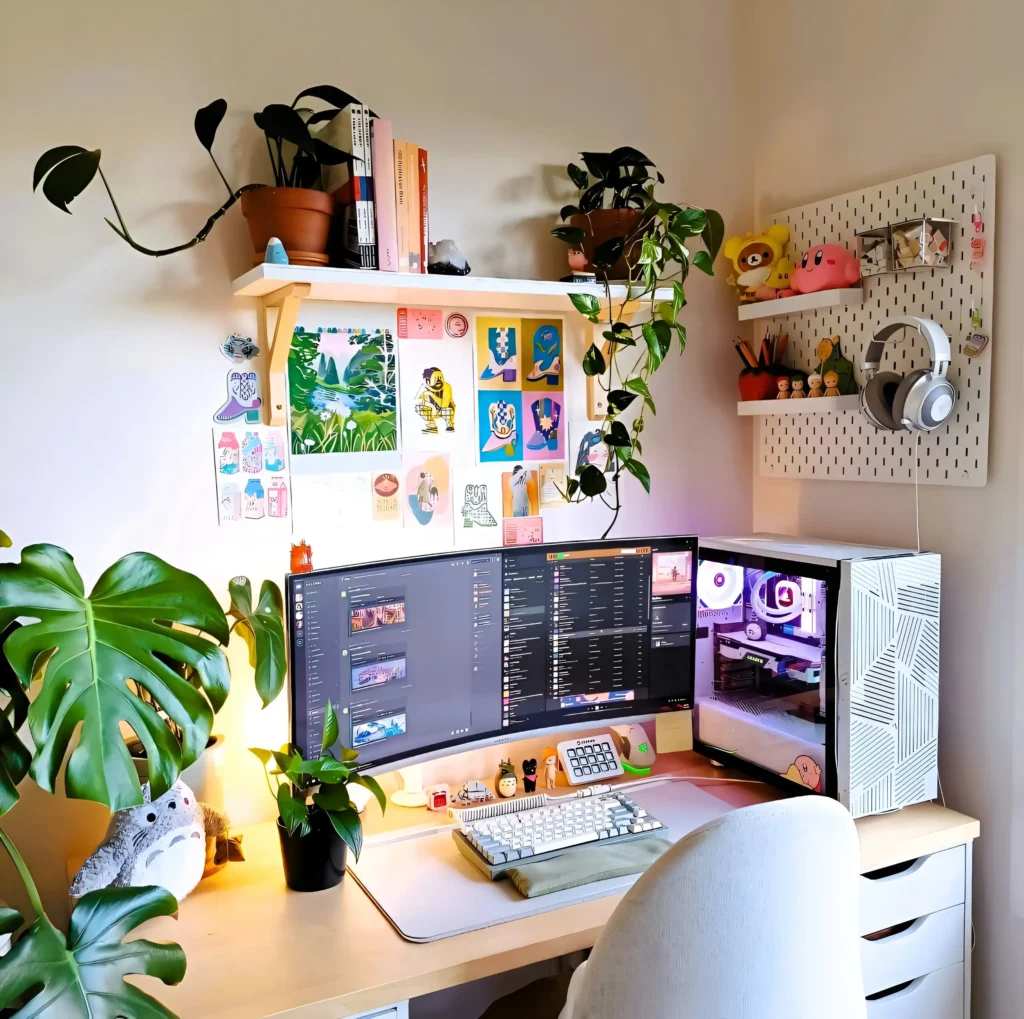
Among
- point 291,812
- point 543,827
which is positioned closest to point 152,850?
point 291,812

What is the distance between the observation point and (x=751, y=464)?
7.20 ft

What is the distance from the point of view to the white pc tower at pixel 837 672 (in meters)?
1.59

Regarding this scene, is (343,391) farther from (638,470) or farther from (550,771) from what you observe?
(550,771)

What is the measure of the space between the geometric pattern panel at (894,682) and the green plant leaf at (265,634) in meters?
0.96

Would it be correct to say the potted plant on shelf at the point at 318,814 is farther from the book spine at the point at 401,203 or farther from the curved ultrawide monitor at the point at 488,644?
the book spine at the point at 401,203

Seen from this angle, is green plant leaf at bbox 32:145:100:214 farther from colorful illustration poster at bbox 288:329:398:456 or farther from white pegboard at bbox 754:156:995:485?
white pegboard at bbox 754:156:995:485

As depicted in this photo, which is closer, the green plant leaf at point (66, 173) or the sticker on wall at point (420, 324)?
the green plant leaf at point (66, 173)

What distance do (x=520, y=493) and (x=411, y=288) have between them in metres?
0.52

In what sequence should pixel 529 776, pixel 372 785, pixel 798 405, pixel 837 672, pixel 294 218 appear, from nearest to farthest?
pixel 372 785 < pixel 294 218 < pixel 837 672 < pixel 529 776 < pixel 798 405

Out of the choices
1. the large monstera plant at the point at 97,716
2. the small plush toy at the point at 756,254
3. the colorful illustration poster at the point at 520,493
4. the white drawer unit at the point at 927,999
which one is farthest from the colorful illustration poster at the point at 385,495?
the white drawer unit at the point at 927,999

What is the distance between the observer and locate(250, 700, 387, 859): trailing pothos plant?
1.35m

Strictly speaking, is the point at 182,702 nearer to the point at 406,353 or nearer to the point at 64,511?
the point at 64,511

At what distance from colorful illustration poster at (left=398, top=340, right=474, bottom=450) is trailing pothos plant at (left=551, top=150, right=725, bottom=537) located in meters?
0.24

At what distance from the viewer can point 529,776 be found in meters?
1.81
